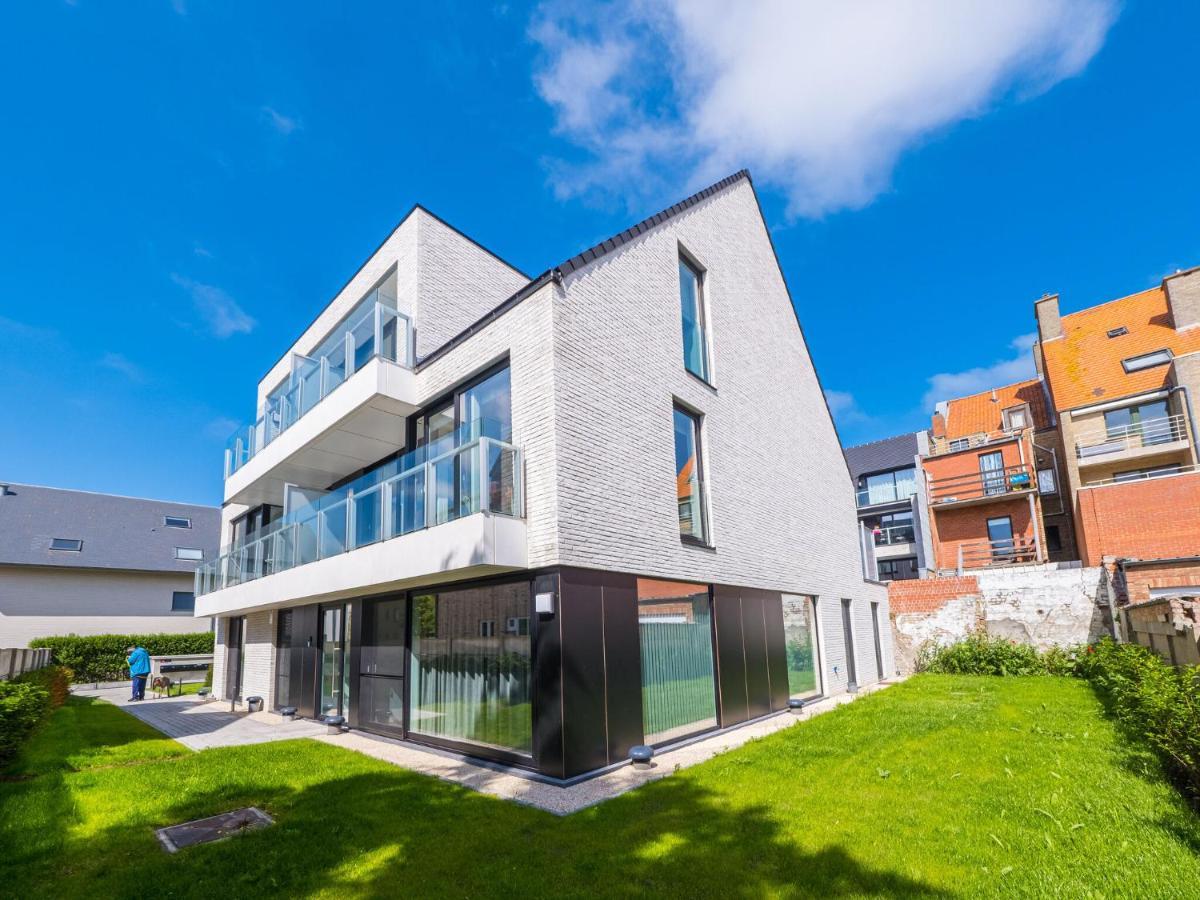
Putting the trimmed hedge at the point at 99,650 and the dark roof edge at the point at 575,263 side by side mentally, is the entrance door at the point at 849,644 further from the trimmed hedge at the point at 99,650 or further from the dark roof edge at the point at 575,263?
the trimmed hedge at the point at 99,650

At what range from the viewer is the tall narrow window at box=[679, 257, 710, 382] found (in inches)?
433

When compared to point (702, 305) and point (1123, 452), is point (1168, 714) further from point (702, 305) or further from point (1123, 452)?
point (1123, 452)

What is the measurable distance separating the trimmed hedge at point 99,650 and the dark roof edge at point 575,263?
2306 cm

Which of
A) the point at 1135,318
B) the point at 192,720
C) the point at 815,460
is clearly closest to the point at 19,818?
the point at 192,720

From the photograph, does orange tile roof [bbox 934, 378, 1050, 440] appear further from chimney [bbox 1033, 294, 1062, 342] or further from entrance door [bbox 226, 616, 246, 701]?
entrance door [bbox 226, 616, 246, 701]

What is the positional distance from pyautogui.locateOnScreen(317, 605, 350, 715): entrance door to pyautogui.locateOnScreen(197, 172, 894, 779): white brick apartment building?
0.06 meters

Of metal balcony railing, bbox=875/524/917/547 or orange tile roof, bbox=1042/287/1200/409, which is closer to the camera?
orange tile roof, bbox=1042/287/1200/409

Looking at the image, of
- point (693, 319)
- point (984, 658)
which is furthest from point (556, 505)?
point (984, 658)

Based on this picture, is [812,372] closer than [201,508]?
Yes

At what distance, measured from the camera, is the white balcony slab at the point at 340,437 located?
1039 cm

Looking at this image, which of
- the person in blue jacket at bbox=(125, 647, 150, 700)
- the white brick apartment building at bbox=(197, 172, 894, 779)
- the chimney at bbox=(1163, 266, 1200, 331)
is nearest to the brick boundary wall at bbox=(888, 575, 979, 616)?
the white brick apartment building at bbox=(197, 172, 894, 779)

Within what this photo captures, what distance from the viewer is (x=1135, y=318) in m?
27.3

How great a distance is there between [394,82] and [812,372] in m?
12.1

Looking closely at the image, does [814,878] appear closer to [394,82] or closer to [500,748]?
[500,748]
